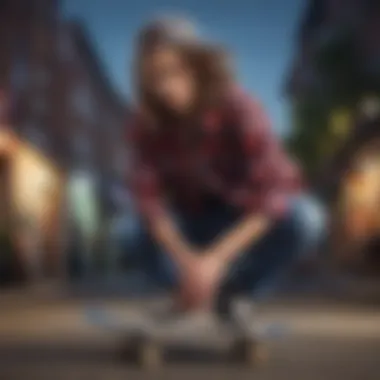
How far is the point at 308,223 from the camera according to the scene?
1580 mm

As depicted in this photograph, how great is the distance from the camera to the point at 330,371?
5.10ft

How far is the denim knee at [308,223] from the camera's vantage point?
1.58 m

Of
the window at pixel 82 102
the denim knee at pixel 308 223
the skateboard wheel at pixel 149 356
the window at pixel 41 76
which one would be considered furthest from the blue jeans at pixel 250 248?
the window at pixel 41 76

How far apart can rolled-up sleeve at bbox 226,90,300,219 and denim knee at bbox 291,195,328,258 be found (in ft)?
0.09

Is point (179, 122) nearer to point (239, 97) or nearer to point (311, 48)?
point (239, 97)

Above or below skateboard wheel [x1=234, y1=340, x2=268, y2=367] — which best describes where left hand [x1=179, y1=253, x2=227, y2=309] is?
above

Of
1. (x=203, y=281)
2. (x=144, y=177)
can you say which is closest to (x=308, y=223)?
(x=203, y=281)

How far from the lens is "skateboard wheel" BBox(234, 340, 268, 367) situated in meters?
1.58

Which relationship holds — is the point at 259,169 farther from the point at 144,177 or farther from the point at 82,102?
the point at 82,102

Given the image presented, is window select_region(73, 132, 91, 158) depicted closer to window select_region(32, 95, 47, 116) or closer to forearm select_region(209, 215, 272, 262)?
window select_region(32, 95, 47, 116)

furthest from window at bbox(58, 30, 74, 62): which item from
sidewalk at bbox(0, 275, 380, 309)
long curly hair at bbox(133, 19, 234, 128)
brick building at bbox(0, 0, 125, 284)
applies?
sidewalk at bbox(0, 275, 380, 309)

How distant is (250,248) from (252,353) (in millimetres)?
208

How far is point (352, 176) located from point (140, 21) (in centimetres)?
53

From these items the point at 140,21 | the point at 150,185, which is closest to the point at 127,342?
the point at 150,185
